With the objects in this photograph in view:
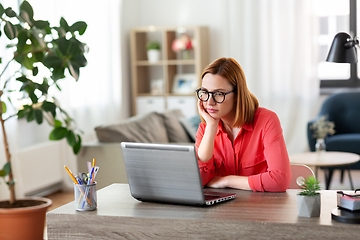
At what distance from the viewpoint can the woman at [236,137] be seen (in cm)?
175

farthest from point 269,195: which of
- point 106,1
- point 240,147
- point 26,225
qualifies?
point 106,1

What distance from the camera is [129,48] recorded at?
6.28m

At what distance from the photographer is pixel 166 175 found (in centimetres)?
151

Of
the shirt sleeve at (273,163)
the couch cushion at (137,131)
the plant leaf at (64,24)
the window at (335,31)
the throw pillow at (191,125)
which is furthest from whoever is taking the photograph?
the window at (335,31)

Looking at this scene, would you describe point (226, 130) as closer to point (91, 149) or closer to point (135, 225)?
point (135, 225)

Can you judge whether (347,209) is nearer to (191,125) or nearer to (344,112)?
(191,125)

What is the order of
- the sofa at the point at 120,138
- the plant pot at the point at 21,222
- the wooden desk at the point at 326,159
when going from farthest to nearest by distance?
the wooden desk at the point at 326,159 < the sofa at the point at 120,138 < the plant pot at the point at 21,222

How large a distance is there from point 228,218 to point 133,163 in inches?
14.6

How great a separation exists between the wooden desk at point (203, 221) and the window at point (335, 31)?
4.70 metres

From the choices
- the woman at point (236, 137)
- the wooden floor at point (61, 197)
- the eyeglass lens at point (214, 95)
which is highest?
the eyeglass lens at point (214, 95)

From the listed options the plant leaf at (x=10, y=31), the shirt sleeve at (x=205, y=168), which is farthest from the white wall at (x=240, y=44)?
the shirt sleeve at (x=205, y=168)

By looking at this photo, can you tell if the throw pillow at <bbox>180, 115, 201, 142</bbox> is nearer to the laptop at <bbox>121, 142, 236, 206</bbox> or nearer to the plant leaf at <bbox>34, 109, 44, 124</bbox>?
the plant leaf at <bbox>34, 109, 44, 124</bbox>

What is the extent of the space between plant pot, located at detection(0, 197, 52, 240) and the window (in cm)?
402

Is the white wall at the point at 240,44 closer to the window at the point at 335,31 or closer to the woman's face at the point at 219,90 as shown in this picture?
the window at the point at 335,31
